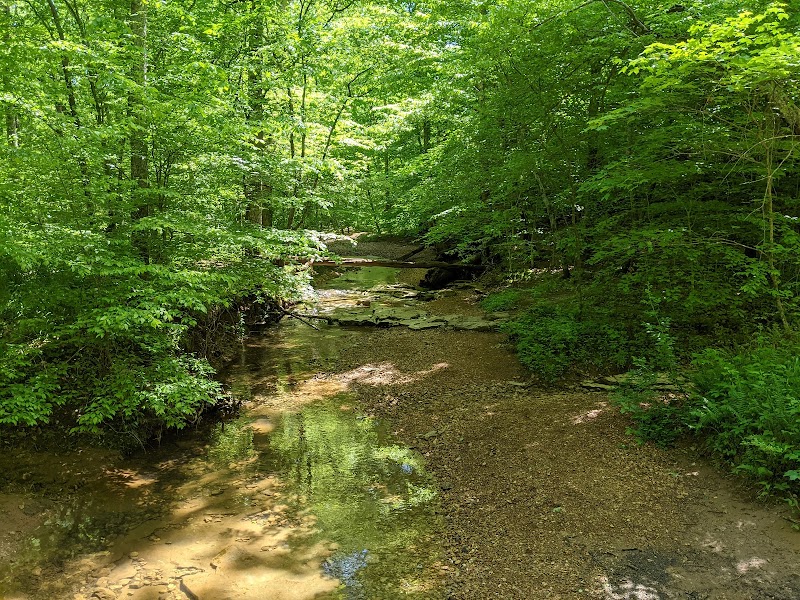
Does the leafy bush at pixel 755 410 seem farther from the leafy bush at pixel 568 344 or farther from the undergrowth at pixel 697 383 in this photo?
the leafy bush at pixel 568 344

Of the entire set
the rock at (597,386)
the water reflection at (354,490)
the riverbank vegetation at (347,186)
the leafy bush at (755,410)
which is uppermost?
the riverbank vegetation at (347,186)

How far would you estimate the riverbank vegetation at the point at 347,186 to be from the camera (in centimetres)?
534

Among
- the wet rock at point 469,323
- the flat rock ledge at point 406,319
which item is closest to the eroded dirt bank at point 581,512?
the wet rock at point 469,323

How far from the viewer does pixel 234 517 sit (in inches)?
202

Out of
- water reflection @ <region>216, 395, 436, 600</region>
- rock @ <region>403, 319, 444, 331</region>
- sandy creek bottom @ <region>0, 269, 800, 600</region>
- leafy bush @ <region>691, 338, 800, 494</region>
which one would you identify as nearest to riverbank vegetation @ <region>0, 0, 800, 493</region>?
leafy bush @ <region>691, 338, 800, 494</region>

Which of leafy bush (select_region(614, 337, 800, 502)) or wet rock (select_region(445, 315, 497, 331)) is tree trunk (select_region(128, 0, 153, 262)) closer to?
leafy bush (select_region(614, 337, 800, 502))

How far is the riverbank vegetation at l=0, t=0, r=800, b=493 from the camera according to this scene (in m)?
5.34

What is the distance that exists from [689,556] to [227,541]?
4085mm

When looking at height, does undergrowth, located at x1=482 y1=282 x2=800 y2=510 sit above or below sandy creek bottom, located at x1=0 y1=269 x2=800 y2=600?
above

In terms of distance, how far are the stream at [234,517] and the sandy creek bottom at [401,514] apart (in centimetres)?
2

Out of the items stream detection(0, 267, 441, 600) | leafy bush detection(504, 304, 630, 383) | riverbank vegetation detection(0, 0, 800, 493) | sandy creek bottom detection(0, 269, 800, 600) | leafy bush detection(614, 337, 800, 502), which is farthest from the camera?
leafy bush detection(504, 304, 630, 383)

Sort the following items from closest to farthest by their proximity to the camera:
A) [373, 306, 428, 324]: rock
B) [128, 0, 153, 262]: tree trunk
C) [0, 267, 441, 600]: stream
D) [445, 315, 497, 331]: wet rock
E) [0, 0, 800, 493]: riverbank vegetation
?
[0, 267, 441, 600]: stream → [0, 0, 800, 493]: riverbank vegetation → [128, 0, 153, 262]: tree trunk → [445, 315, 497, 331]: wet rock → [373, 306, 428, 324]: rock

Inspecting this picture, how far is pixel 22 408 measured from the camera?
5.25 metres

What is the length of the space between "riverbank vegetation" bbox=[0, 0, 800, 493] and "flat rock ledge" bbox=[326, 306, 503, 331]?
973mm
